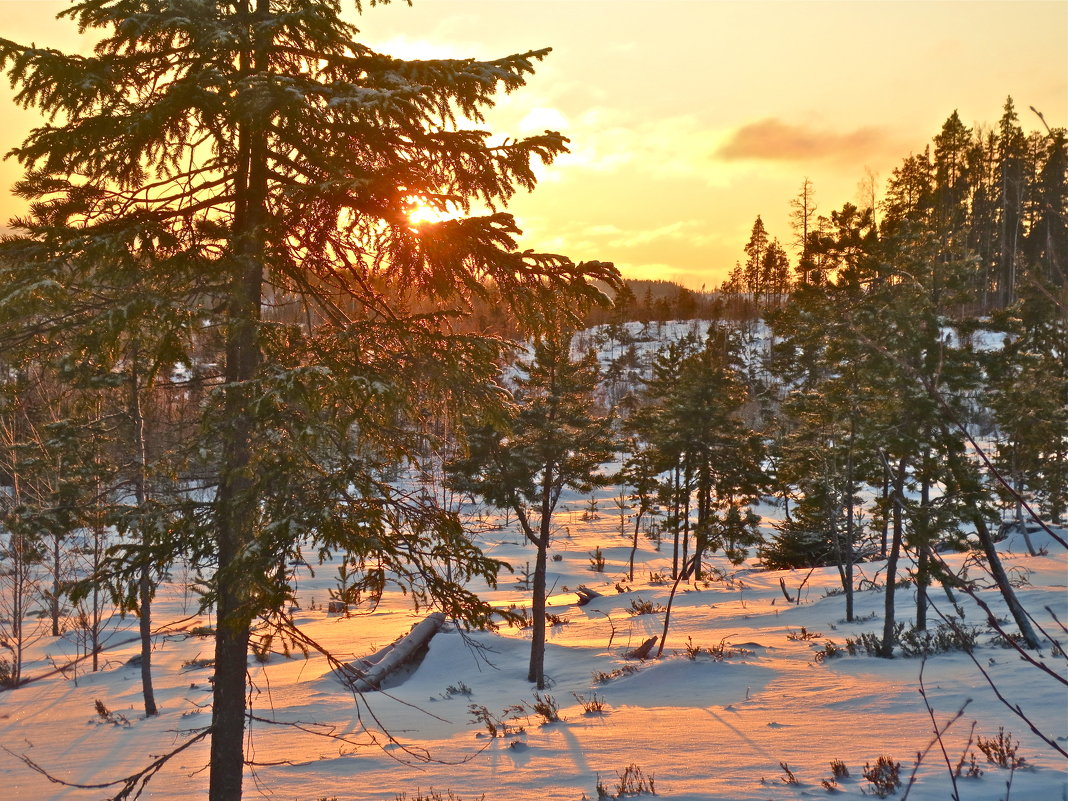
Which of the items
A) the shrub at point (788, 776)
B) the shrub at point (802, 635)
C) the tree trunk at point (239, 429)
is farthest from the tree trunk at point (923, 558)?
the tree trunk at point (239, 429)

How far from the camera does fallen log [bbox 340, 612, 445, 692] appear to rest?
16.9 metres

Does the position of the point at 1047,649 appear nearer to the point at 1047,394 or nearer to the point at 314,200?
the point at 1047,394

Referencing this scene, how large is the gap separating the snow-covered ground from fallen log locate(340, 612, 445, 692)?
0.36m

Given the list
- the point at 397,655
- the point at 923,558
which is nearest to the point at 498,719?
the point at 397,655

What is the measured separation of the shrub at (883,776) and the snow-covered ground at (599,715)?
10cm

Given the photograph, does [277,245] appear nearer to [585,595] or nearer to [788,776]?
[788,776]

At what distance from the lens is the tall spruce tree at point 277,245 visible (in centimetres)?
612

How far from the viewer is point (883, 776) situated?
26.3 ft

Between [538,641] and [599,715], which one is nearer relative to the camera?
[599,715]

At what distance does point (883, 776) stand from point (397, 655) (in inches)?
492

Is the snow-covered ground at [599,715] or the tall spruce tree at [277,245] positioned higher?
the tall spruce tree at [277,245]

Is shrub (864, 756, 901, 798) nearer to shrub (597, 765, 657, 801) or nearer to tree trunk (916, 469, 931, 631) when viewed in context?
shrub (597, 765, 657, 801)

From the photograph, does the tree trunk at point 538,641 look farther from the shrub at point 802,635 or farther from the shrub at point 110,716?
the shrub at point 110,716

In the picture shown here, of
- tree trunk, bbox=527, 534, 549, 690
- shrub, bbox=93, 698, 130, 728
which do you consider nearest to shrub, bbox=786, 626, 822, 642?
tree trunk, bbox=527, 534, 549, 690
